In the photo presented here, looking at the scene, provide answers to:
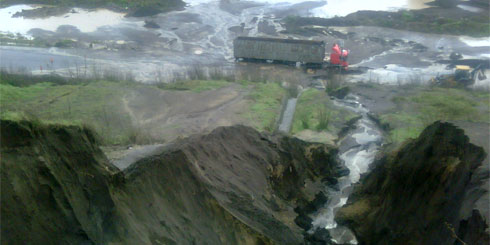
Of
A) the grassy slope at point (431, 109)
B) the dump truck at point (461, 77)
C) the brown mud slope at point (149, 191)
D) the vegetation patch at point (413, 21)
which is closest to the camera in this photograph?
the brown mud slope at point (149, 191)

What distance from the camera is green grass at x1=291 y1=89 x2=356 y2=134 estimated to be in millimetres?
27156

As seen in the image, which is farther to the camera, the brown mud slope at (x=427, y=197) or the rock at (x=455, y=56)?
the rock at (x=455, y=56)

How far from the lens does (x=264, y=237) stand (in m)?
13.4

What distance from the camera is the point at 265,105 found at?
102 feet

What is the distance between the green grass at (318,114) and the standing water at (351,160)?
2.79ft

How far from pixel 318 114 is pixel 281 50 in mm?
17448

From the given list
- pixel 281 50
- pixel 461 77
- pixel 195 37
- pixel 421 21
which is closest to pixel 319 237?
pixel 461 77

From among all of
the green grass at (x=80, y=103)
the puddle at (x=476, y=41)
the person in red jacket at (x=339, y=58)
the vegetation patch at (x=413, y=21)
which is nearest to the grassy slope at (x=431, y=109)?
the person in red jacket at (x=339, y=58)

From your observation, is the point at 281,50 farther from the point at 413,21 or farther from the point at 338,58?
the point at 413,21

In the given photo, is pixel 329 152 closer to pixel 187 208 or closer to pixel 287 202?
pixel 287 202

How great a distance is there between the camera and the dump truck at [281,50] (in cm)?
4453

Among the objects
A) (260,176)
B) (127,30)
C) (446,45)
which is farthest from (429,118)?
(127,30)

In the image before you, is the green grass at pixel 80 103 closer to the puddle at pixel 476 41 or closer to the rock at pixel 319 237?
the rock at pixel 319 237

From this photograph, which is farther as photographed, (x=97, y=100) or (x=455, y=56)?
(x=455, y=56)
